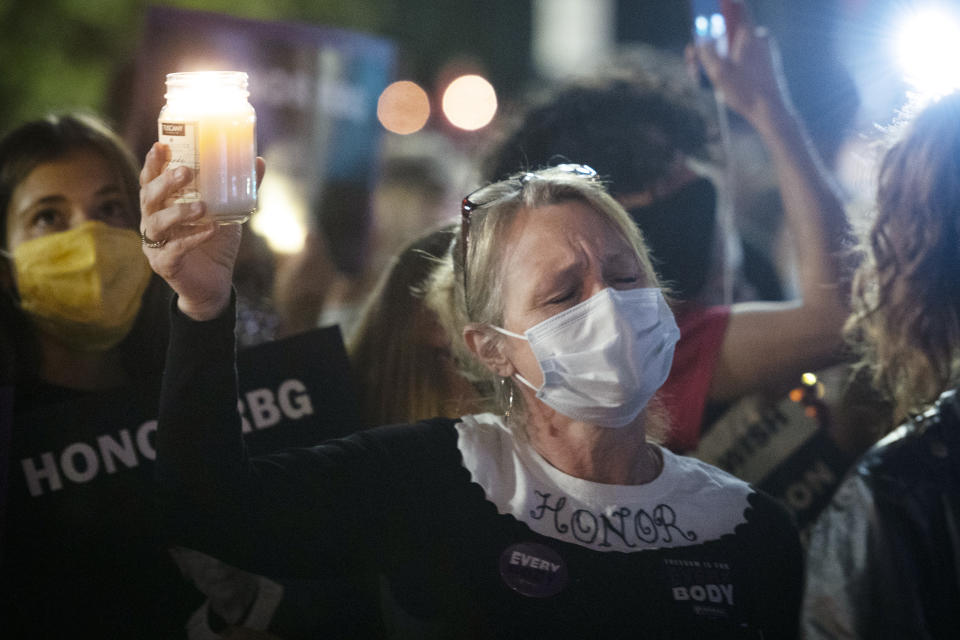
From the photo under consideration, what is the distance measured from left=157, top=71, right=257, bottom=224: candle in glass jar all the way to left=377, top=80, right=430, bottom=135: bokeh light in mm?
11358

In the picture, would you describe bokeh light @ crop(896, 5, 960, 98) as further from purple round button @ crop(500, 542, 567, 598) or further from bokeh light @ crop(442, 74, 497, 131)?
bokeh light @ crop(442, 74, 497, 131)

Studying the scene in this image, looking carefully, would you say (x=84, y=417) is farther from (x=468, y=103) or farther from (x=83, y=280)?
(x=468, y=103)

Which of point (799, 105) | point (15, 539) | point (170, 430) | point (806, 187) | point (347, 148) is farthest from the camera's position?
point (347, 148)

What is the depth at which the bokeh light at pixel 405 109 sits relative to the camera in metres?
13.7

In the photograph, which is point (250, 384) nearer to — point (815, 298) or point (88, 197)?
point (88, 197)

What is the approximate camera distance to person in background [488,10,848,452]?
302 cm

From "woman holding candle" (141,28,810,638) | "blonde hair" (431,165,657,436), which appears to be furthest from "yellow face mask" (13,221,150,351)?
"blonde hair" (431,165,657,436)

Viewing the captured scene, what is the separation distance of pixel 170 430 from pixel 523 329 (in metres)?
0.82

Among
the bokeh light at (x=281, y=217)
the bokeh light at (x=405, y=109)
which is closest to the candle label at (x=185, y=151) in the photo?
the bokeh light at (x=281, y=217)

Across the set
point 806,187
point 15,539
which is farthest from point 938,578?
Answer: point 15,539

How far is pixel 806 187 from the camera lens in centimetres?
310

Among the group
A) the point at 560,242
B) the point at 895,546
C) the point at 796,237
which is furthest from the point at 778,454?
the point at 560,242

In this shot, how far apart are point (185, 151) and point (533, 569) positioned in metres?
1.15

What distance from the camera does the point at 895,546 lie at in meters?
2.33
